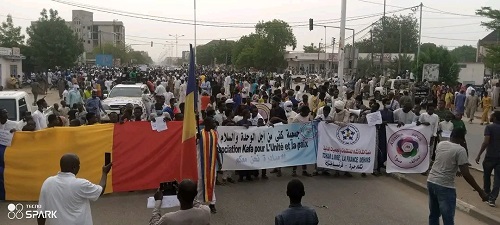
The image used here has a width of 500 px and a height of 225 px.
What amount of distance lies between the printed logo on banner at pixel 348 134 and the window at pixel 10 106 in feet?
26.6

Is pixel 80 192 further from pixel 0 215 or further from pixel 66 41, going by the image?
pixel 66 41

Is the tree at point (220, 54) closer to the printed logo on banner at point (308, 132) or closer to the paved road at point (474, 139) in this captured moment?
the paved road at point (474, 139)

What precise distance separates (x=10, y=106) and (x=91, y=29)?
159 metres

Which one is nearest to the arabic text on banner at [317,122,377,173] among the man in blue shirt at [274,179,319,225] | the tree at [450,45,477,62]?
the man in blue shirt at [274,179,319,225]

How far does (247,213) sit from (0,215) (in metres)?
4.10

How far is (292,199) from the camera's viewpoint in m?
4.48

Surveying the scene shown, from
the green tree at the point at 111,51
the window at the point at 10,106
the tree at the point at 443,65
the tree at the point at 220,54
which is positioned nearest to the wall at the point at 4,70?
the window at the point at 10,106

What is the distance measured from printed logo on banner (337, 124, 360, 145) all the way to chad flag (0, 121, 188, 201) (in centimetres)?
384

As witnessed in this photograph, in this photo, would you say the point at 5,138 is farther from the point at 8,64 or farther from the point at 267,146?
the point at 8,64

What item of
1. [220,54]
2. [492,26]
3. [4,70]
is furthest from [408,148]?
[220,54]

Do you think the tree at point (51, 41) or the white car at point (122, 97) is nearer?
the white car at point (122, 97)

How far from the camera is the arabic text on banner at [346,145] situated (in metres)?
11.6

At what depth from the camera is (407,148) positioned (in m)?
11.8

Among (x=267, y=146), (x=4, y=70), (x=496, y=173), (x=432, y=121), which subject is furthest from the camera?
(x=4, y=70)
